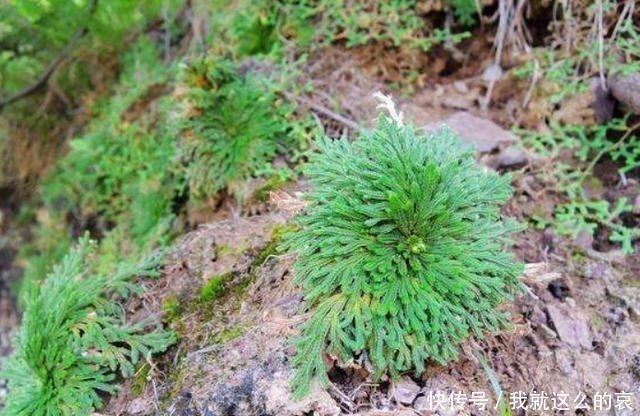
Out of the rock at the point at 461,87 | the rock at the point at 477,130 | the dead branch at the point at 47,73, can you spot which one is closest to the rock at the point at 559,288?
the rock at the point at 477,130

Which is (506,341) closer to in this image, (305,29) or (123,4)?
(305,29)

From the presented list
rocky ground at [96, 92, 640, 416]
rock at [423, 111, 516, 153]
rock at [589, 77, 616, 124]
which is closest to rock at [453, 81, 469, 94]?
rock at [423, 111, 516, 153]

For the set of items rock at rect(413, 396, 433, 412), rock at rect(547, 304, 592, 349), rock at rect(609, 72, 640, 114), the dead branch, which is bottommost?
rock at rect(547, 304, 592, 349)

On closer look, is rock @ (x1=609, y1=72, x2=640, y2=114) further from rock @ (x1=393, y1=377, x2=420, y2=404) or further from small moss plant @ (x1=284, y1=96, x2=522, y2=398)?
rock @ (x1=393, y1=377, x2=420, y2=404)

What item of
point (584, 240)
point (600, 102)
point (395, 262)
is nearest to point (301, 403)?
point (395, 262)

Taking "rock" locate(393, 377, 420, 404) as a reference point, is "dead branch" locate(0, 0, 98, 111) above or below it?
above

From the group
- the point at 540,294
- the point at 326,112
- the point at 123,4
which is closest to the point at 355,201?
the point at 540,294

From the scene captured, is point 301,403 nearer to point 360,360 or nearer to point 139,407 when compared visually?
point 360,360
